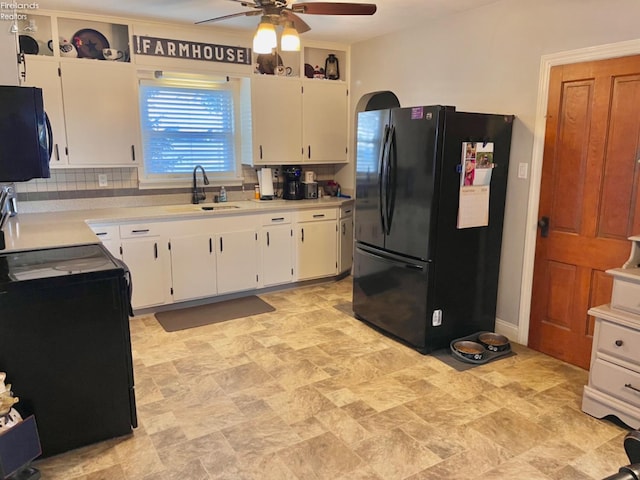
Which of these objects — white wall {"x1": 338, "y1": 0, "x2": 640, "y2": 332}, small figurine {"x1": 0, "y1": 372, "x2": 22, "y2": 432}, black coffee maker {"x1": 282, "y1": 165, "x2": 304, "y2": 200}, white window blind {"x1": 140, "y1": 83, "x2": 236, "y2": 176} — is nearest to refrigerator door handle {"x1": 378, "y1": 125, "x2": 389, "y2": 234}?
white wall {"x1": 338, "y1": 0, "x2": 640, "y2": 332}

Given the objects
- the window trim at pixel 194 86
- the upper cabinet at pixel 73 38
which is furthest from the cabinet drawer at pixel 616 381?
the upper cabinet at pixel 73 38

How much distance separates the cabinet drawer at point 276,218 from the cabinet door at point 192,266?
0.57 m

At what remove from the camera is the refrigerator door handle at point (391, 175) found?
3432mm

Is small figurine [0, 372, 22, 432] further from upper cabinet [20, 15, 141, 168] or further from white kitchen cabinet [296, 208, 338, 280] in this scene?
white kitchen cabinet [296, 208, 338, 280]

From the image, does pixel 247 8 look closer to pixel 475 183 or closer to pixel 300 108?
pixel 300 108

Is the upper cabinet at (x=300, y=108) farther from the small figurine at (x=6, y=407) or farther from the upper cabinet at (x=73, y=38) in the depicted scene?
the small figurine at (x=6, y=407)

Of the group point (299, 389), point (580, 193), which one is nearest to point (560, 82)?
point (580, 193)

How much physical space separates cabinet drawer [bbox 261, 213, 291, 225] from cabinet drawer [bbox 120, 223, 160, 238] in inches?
40.4

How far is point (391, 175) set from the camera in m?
3.47

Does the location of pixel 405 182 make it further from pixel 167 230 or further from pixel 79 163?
pixel 79 163

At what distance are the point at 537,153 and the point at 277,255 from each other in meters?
2.53

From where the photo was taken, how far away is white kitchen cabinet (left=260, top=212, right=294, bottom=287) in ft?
15.1

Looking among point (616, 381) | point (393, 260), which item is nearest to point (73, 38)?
point (393, 260)

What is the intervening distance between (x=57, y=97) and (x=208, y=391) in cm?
266
